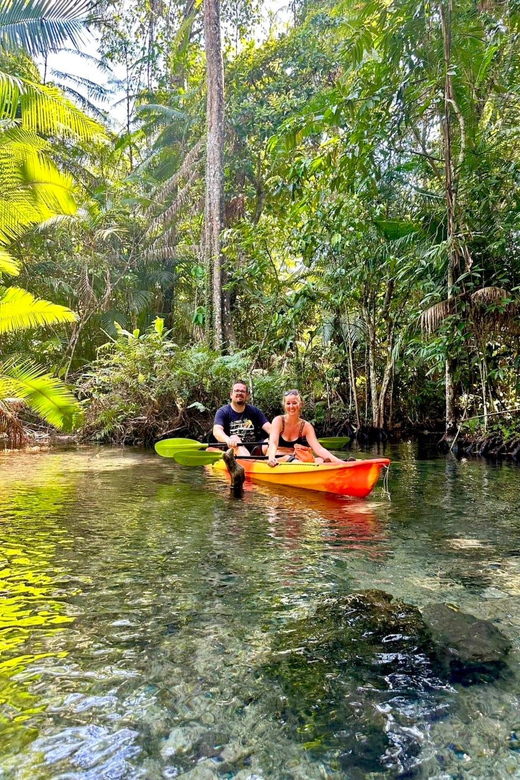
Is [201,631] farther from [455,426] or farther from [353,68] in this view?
[353,68]

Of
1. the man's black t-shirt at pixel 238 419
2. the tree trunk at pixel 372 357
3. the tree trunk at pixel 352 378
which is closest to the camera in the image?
the man's black t-shirt at pixel 238 419

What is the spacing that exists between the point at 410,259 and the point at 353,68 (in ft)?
10.7

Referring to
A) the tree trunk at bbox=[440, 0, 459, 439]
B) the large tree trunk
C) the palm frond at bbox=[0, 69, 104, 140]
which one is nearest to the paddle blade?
the tree trunk at bbox=[440, 0, 459, 439]

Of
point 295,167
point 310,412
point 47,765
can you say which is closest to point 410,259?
point 295,167

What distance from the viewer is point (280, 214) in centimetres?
1377

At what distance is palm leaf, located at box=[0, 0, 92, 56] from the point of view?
9883mm

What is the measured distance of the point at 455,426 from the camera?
912cm

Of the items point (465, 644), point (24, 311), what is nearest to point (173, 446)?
point (24, 311)

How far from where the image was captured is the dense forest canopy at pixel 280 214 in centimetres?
781

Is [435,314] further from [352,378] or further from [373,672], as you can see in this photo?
[373,672]

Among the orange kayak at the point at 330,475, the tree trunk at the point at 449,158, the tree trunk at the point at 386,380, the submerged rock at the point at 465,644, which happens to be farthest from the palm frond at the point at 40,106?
the submerged rock at the point at 465,644

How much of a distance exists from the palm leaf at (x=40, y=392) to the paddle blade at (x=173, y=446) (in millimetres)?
1681

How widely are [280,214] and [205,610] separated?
1262cm

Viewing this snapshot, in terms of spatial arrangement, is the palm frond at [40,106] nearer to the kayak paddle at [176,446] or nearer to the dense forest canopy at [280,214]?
the dense forest canopy at [280,214]
